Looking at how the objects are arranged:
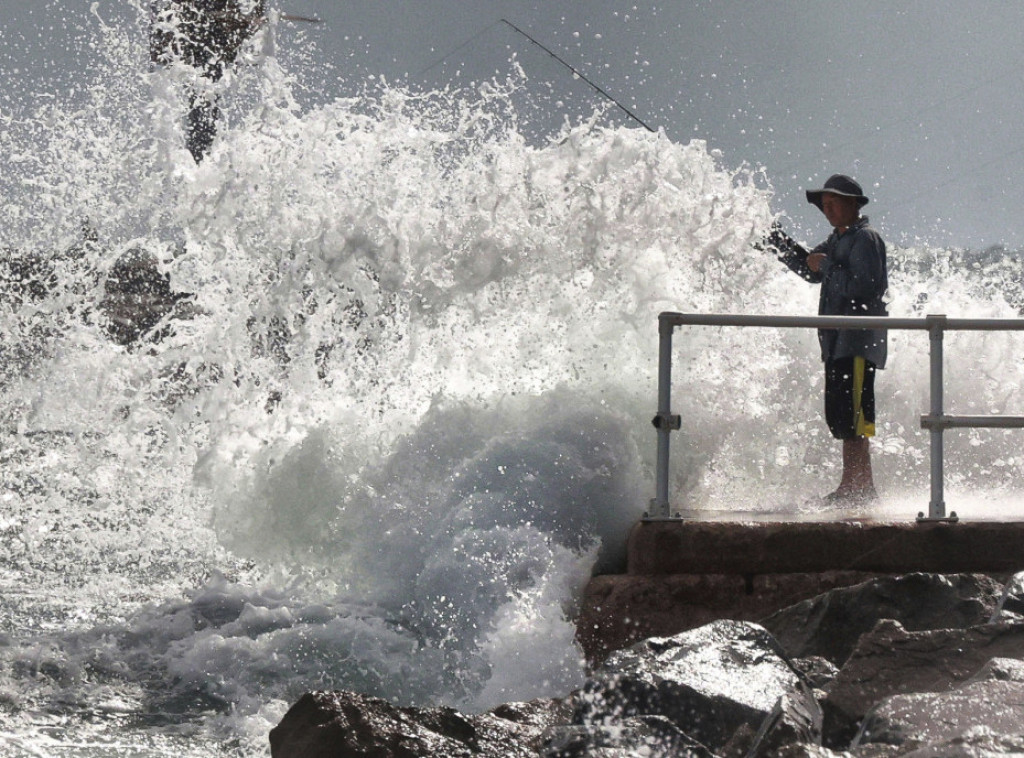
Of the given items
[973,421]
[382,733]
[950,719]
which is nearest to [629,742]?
[382,733]

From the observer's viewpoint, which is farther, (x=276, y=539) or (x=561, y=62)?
(x=561, y=62)

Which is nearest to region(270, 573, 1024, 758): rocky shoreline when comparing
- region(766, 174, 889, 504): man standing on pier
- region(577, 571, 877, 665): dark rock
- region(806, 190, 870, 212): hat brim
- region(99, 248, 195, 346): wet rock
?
region(577, 571, 877, 665): dark rock

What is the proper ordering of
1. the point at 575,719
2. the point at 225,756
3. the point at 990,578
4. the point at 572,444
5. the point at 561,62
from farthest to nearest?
the point at 561,62
the point at 572,444
the point at 990,578
the point at 225,756
the point at 575,719

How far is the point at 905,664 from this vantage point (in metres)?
4.52

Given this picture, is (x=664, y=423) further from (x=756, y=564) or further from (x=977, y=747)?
(x=977, y=747)

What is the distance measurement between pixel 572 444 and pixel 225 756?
2722 mm

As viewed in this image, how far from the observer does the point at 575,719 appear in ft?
14.1

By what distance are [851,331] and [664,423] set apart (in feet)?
4.88

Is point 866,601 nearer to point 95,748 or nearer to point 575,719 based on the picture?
point 575,719

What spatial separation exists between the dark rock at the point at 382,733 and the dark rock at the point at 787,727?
2.67ft

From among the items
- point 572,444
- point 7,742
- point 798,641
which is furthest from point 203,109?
point 798,641

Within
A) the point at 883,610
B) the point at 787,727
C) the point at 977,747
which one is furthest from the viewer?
the point at 883,610

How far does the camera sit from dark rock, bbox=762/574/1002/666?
512cm

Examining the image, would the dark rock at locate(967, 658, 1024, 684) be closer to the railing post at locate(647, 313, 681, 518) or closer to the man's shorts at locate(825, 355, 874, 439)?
the railing post at locate(647, 313, 681, 518)
